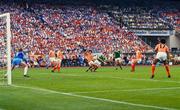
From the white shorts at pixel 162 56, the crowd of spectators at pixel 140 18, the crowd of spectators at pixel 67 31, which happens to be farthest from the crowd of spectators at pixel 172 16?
the white shorts at pixel 162 56

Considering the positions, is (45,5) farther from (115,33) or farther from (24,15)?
(115,33)

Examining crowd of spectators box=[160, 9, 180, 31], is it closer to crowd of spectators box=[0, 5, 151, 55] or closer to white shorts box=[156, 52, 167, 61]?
crowd of spectators box=[0, 5, 151, 55]

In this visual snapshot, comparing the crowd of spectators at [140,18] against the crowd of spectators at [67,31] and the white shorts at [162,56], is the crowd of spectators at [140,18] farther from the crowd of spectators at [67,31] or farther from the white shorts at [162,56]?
the white shorts at [162,56]

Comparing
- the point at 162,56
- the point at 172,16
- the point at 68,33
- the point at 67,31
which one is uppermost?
the point at 172,16

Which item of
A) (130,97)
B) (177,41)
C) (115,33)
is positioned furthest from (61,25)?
(130,97)

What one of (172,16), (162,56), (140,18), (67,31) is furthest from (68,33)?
(162,56)

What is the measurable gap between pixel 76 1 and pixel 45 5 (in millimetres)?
4698

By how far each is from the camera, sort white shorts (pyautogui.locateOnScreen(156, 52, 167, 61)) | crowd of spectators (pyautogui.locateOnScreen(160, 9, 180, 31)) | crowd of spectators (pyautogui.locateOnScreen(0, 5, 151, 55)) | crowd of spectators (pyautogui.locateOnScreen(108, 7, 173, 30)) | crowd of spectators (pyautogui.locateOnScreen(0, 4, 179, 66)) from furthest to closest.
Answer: crowd of spectators (pyautogui.locateOnScreen(160, 9, 180, 31)), crowd of spectators (pyautogui.locateOnScreen(108, 7, 173, 30)), crowd of spectators (pyautogui.locateOnScreen(0, 5, 151, 55)), crowd of spectators (pyautogui.locateOnScreen(0, 4, 179, 66)), white shorts (pyautogui.locateOnScreen(156, 52, 167, 61))

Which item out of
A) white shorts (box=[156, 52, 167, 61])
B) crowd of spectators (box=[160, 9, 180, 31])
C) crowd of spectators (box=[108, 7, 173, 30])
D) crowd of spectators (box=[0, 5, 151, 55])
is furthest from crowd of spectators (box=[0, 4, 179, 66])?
white shorts (box=[156, 52, 167, 61])

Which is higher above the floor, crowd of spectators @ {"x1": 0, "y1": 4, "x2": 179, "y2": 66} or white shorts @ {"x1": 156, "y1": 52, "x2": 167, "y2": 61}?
crowd of spectators @ {"x1": 0, "y1": 4, "x2": 179, "y2": 66}

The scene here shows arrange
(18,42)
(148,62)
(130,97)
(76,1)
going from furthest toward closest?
(76,1)
(148,62)
(18,42)
(130,97)

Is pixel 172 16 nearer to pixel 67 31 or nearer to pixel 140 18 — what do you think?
pixel 140 18

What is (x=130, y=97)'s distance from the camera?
45.3 ft

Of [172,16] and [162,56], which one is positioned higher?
[172,16]
